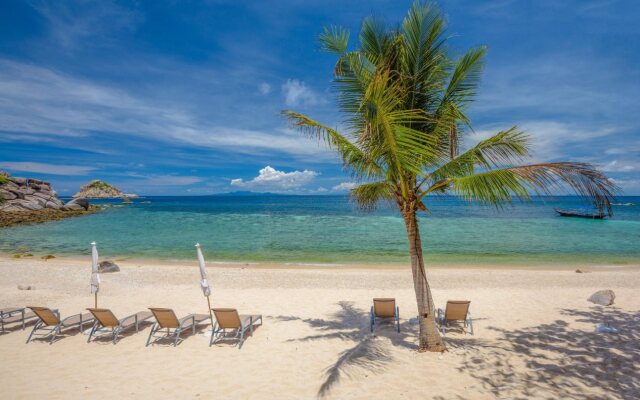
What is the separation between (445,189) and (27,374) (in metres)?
8.23

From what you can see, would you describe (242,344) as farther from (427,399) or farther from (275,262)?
(275,262)

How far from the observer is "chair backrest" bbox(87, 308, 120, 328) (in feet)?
24.8

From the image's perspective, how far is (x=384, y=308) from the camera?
27.2 ft

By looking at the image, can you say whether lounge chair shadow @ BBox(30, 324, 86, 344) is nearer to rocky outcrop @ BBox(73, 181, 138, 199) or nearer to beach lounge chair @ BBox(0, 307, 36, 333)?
beach lounge chair @ BBox(0, 307, 36, 333)

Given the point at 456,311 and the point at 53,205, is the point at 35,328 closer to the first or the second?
the point at 456,311

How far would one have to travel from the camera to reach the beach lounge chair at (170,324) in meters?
7.42

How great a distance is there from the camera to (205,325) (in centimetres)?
854

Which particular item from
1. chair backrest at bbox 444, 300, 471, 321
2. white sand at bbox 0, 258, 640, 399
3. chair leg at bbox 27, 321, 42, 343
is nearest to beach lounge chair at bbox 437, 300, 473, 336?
chair backrest at bbox 444, 300, 471, 321

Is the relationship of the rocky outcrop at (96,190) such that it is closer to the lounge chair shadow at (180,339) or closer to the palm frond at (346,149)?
the lounge chair shadow at (180,339)

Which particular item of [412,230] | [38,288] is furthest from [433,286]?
[38,288]

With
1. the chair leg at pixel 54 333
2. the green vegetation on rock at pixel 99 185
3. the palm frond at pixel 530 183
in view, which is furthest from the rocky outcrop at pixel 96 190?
the palm frond at pixel 530 183

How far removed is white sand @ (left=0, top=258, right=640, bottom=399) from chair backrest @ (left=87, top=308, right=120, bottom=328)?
0.48 m

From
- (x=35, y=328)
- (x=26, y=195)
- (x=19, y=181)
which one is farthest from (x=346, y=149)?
(x=19, y=181)

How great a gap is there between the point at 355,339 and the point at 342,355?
927mm
